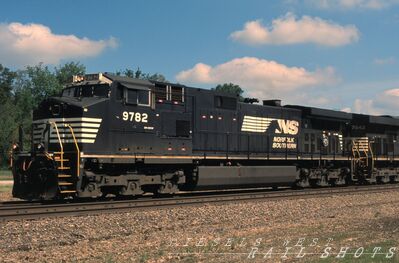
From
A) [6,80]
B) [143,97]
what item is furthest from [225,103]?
[6,80]

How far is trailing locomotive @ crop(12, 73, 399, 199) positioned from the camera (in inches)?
558

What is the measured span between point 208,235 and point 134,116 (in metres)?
7.18

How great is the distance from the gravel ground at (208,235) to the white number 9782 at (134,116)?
3700 millimetres

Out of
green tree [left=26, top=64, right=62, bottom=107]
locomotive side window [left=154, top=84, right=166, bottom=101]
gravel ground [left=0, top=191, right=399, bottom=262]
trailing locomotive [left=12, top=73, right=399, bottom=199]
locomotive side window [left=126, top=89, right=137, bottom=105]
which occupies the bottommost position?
gravel ground [left=0, top=191, right=399, bottom=262]

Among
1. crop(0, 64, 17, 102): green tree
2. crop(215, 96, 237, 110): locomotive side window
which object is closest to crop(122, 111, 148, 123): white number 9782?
crop(215, 96, 237, 110): locomotive side window

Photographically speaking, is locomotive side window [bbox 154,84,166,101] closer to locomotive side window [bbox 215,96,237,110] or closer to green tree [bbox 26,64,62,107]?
locomotive side window [bbox 215,96,237,110]

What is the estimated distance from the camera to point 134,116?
616 inches

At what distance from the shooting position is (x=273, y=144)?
21.3 meters

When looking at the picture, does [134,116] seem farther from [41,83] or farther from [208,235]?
[41,83]

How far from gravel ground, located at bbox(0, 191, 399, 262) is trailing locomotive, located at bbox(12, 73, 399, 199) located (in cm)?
277

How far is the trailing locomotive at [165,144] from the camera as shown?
46.5 ft

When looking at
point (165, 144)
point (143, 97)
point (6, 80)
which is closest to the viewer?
point (143, 97)

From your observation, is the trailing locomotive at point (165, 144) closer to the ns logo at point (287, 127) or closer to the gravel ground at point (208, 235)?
the ns logo at point (287, 127)

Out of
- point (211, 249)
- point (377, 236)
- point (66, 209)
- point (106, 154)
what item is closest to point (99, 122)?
point (106, 154)
